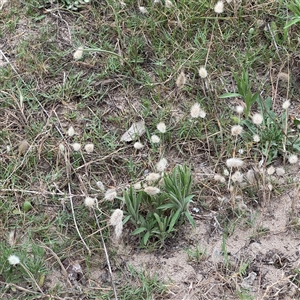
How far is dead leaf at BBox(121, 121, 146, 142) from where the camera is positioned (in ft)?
9.73

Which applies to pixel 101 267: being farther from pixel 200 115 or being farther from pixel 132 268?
pixel 200 115

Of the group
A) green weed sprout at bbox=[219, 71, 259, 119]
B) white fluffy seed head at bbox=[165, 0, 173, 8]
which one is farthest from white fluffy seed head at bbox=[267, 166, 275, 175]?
white fluffy seed head at bbox=[165, 0, 173, 8]

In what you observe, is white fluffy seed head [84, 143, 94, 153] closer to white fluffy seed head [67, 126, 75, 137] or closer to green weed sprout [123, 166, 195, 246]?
white fluffy seed head [67, 126, 75, 137]

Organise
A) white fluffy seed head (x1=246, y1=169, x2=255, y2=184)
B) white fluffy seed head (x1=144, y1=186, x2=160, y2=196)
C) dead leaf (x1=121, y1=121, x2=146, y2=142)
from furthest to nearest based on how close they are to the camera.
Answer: dead leaf (x1=121, y1=121, x2=146, y2=142)
white fluffy seed head (x1=246, y1=169, x2=255, y2=184)
white fluffy seed head (x1=144, y1=186, x2=160, y2=196)

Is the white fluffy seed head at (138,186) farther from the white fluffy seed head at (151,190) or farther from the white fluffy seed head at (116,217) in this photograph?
the white fluffy seed head at (116,217)

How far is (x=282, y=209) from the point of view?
8.78ft

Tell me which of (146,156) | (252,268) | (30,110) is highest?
(30,110)

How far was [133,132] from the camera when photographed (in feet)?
9.80

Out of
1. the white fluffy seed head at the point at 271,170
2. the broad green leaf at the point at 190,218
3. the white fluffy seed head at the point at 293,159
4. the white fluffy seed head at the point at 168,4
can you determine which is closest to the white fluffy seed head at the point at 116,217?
the broad green leaf at the point at 190,218

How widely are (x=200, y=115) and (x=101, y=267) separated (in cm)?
97

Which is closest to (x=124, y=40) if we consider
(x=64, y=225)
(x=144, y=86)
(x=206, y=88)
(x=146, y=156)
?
(x=144, y=86)

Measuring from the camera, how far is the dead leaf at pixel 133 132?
2.97 m

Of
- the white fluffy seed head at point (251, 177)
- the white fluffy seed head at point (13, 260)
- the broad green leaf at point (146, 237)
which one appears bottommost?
the white fluffy seed head at point (251, 177)

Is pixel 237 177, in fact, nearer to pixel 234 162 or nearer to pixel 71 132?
pixel 234 162
